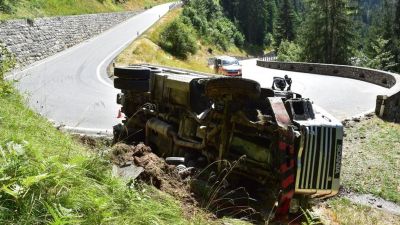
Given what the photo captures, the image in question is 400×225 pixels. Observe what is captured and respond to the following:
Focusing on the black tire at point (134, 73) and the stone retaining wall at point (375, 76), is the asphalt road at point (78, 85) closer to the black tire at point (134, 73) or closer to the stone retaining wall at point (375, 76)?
the black tire at point (134, 73)

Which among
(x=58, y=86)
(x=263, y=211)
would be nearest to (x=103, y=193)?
(x=263, y=211)

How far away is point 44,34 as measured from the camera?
32.8m

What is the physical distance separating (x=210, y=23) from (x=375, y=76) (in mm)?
55461

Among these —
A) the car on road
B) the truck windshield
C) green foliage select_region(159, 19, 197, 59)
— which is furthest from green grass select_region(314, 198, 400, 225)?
green foliage select_region(159, 19, 197, 59)

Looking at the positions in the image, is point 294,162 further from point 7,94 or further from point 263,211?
point 7,94

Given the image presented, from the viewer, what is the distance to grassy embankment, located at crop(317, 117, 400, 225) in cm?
753

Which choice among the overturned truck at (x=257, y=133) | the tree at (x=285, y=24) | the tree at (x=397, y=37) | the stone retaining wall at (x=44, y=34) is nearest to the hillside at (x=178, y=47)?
the stone retaining wall at (x=44, y=34)

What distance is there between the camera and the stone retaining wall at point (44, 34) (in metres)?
27.9

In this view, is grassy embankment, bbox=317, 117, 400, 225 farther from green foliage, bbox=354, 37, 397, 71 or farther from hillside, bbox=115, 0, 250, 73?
green foliage, bbox=354, 37, 397, 71

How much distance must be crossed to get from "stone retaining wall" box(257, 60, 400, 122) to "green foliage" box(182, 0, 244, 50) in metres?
18.5

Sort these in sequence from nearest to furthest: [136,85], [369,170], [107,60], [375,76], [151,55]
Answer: [136,85]
[369,170]
[375,76]
[107,60]
[151,55]

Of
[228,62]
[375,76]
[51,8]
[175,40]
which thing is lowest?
[228,62]

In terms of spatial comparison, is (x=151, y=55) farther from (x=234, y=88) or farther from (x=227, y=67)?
(x=234, y=88)

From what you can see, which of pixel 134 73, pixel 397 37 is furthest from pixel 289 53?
pixel 134 73
